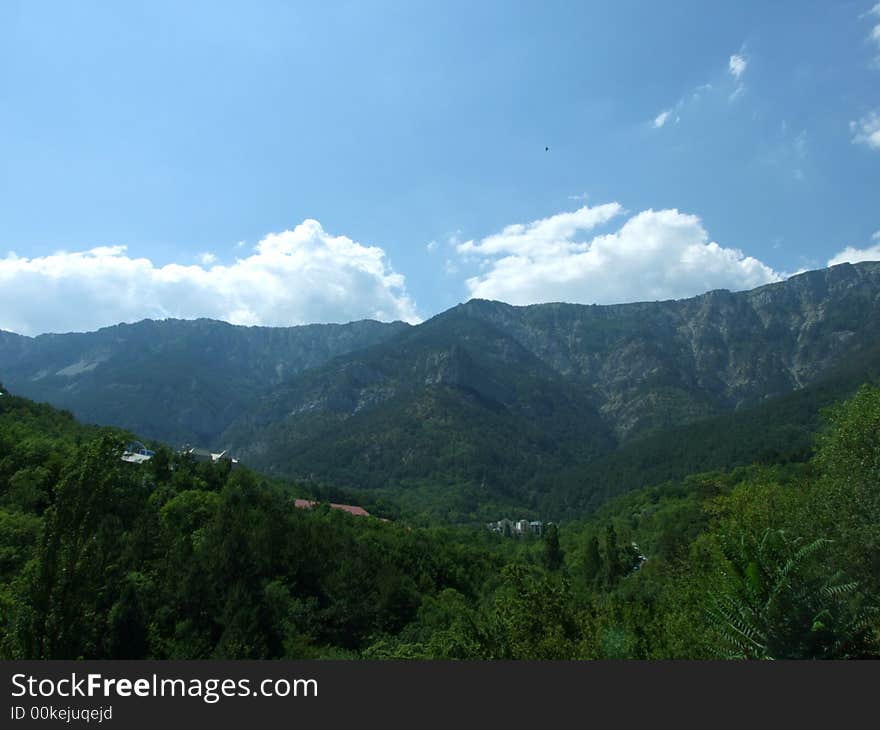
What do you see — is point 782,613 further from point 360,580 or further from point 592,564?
point 592,564

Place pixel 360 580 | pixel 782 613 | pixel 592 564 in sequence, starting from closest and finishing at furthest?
pixel 782 613 < pixel 360 580 < pixel 592 564

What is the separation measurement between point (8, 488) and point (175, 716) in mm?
50931

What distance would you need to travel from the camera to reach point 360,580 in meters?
46.4

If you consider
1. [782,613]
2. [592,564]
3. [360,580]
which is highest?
[782,613]

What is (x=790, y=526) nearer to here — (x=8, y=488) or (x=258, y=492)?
(x=258, y=492)

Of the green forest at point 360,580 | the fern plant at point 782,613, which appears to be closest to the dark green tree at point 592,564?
the green forest at point 360,580

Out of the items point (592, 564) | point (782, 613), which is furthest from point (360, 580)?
point (592, 564)

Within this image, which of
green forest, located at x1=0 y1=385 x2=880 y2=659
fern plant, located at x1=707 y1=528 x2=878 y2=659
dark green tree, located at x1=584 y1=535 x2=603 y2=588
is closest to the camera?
fern plant, located at x1=707 y1=528 x2=878 y2=659

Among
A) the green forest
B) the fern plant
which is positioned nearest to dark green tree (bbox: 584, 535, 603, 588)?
the green forest

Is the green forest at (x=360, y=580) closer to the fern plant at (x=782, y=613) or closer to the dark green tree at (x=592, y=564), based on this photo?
the fern plant at (x=782, y=613)

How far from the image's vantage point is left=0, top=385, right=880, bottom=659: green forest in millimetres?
15219

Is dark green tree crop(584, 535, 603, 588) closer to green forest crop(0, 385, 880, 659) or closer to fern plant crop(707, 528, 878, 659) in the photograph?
green forest crop(0, 385, 880, 659)

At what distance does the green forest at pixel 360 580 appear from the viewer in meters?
15.2

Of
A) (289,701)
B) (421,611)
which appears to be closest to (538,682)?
(289,701)
